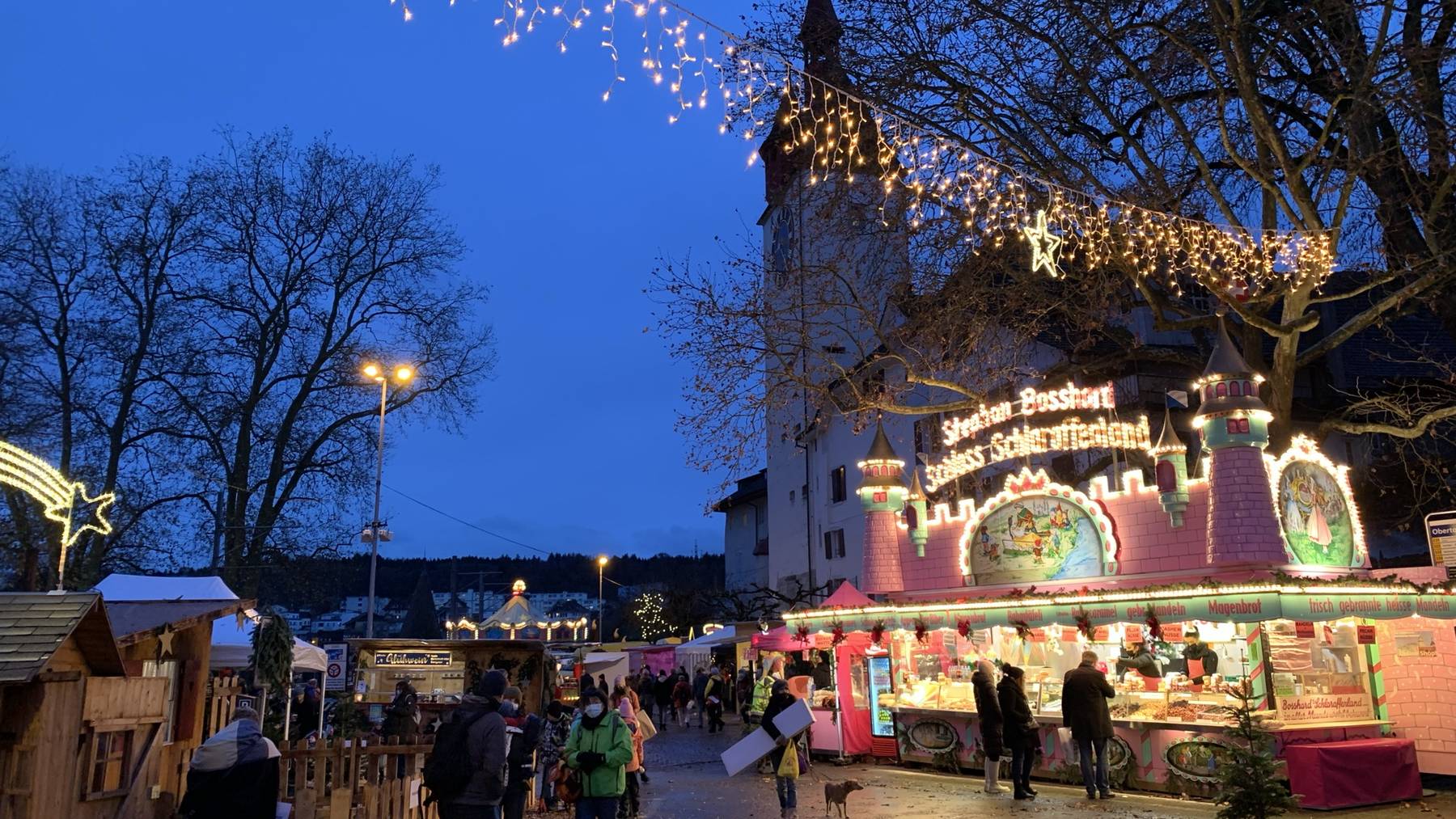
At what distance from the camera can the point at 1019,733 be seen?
13.2 m

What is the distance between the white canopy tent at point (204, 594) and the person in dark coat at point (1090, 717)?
1022cm

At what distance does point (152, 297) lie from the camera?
1004 inches

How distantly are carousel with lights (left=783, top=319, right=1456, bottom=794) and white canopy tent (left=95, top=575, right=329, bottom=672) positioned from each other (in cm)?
951

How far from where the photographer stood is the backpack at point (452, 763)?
6574 millimetres

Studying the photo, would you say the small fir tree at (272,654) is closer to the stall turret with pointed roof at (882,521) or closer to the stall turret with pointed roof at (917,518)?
the stall turret with pointed roof at (882,521)

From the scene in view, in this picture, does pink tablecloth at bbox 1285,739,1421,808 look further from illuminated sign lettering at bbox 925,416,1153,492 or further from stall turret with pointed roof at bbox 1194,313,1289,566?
illuminated sign lettering at bbox 925,416,1153,492

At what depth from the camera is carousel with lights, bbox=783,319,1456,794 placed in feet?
41.9

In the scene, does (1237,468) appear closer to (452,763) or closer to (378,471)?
(452,763)

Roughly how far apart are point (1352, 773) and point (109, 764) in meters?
12.2

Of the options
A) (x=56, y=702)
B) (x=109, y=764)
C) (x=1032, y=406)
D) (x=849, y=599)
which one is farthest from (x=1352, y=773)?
(x=56, y=702)

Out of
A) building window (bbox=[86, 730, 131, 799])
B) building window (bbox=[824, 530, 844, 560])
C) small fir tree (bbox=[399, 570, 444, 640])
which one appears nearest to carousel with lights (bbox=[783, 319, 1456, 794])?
building window (bbox=[86, 730, 131, 799])

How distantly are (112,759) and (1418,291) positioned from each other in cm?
1563

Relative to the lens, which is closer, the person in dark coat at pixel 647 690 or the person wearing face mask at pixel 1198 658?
the person wearing face mask at pixel 1198 658

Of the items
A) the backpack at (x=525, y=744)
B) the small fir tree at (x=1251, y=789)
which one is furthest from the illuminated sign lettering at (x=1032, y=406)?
the backpack at (x=525, y=744)
